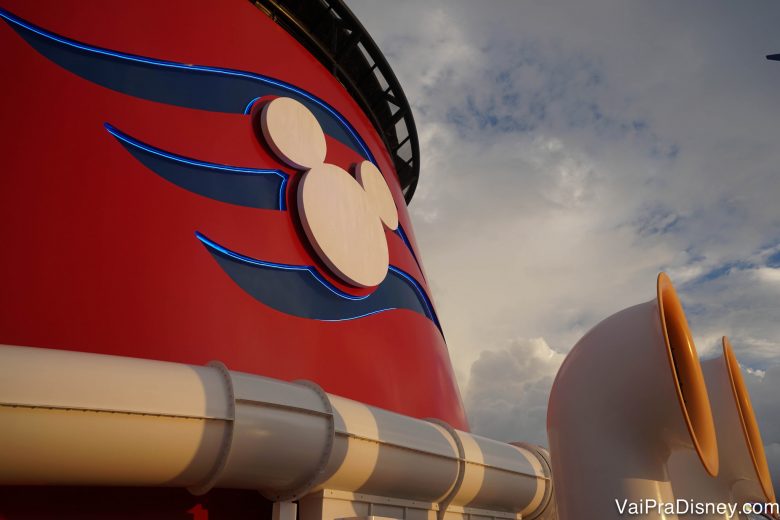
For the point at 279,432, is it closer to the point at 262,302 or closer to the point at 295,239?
the point at 262,302

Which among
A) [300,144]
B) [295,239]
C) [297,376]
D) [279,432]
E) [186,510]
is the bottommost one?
[186,510]

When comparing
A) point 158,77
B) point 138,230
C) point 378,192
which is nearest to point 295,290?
point 138,230

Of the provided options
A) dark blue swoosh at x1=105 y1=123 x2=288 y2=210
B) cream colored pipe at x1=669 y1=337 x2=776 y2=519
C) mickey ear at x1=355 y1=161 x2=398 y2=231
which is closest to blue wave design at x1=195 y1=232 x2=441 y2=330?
dark blue swoosh at x1=105 y1=123 x2=288 y2=210

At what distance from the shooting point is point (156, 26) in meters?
6.65

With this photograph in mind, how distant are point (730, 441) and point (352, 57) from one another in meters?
8.18

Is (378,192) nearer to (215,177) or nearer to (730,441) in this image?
(215,177)

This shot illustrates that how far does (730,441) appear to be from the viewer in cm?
645

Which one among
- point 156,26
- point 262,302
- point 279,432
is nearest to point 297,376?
point 262,302

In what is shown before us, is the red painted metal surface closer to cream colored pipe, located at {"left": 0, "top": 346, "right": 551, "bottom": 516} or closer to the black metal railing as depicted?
cream colored pipe, located at {"left": 0, "top": 346, "right": 551, "bottom": 516}

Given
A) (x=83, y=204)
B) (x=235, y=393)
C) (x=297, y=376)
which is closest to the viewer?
(x=235, y=393)

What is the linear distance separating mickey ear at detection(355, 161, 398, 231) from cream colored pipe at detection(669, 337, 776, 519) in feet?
14.0

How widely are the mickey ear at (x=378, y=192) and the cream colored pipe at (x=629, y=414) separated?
12.9 ft

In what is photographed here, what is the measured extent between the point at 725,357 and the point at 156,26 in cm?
661

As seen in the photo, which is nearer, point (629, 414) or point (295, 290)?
point (629, 414)
